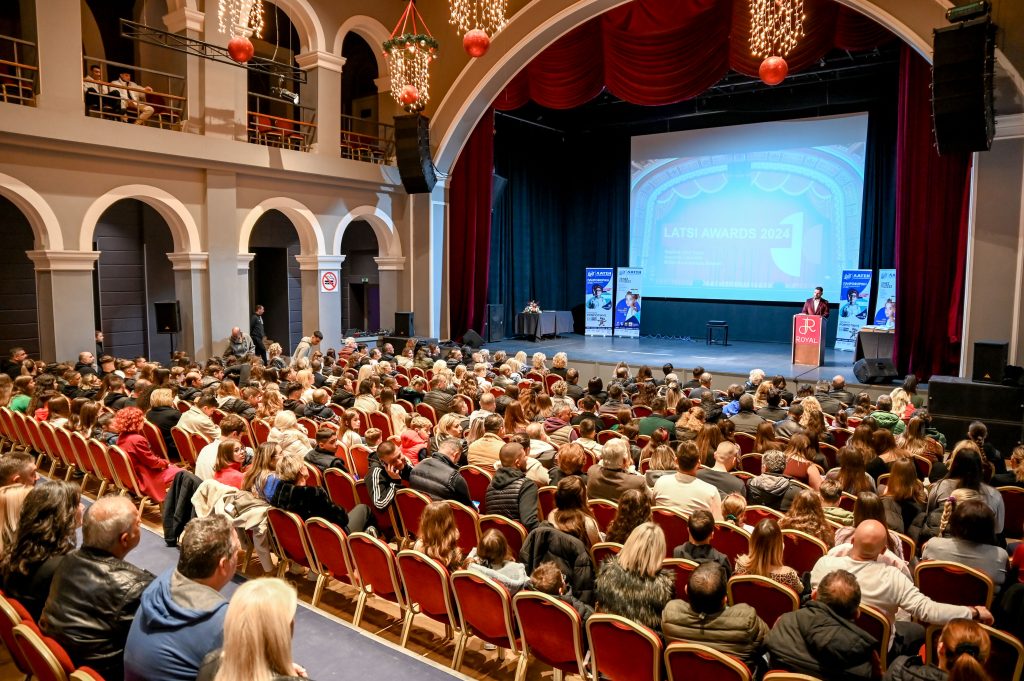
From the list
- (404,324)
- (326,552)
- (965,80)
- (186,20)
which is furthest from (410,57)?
(326,552)

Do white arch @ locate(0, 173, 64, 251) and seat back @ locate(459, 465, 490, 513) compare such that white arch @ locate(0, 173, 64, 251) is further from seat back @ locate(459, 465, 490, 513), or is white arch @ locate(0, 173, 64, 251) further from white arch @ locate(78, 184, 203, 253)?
seat back @ locate(459, 465, 490, 513)

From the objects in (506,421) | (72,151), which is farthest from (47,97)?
(506,421)

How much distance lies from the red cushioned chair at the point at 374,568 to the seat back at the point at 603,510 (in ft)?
4.20

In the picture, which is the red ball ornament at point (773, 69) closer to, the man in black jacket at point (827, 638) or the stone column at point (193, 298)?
the man in black jacket at point (827, 638)

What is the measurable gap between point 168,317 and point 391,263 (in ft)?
15.3

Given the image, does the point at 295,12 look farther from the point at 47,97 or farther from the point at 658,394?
the point at 658,394

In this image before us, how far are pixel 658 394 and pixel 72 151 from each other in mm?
9020

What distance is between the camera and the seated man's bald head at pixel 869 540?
123 inches

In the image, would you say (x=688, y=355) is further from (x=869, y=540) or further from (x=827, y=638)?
(x=827, y=638)

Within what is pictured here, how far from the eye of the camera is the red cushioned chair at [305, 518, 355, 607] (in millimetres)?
3836

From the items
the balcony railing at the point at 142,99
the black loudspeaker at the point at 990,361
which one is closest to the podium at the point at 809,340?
the black loudspeaker at the point at 990,361

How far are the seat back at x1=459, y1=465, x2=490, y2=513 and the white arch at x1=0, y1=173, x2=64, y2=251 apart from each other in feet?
27.8

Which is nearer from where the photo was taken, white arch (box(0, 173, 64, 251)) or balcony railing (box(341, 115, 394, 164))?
white arch (box(0, 173, 64, 251))

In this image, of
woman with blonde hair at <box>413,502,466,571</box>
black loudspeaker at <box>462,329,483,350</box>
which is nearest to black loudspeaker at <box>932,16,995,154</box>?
woman with blonde hair at <box>413,502,466,571</box>
